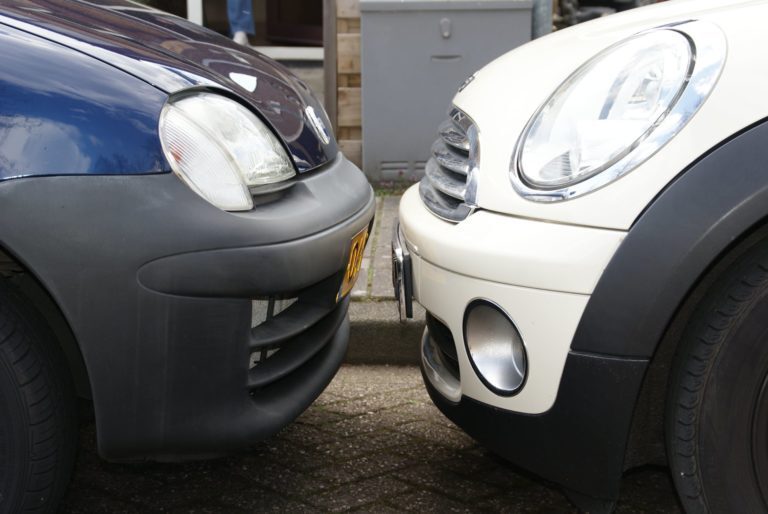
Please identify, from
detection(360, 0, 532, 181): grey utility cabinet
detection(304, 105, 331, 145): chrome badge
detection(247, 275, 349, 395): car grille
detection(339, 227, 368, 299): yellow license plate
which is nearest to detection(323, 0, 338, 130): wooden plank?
detection(360, 0, 532, 181): grey utility cabinet

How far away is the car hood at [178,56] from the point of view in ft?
7.15

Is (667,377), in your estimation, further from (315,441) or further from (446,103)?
(446,103)

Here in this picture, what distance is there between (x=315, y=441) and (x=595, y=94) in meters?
1.37

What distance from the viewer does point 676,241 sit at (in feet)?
6.47

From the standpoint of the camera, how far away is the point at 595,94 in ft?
7.25

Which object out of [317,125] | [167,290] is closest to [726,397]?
[167,290]

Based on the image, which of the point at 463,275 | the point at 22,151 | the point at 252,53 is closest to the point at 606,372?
the point at 463,275

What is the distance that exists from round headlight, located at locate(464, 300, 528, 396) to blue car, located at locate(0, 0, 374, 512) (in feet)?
1.15

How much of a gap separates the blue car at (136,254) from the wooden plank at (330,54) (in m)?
4.19

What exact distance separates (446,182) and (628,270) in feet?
2.01

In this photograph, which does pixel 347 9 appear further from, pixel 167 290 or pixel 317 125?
pixel 167 290

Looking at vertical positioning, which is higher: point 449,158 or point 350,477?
point 449,158

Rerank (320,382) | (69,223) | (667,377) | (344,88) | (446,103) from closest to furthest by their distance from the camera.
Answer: (69,223), (667,377), (320,382), (446,103), (344,88)

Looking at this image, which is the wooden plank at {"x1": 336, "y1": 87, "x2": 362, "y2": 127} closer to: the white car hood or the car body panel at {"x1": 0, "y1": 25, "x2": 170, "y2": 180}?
the white car hood
